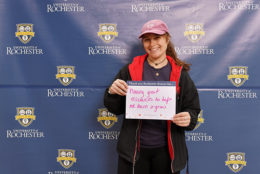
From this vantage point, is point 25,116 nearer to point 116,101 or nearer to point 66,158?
point 66,158

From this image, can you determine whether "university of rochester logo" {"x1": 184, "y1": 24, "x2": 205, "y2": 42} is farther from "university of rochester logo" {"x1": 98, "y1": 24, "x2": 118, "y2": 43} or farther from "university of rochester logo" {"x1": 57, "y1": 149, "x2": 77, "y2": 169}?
"university of rochester logo" {"x1": 57, "y1": 149, "x2": 77, "y2": 169}

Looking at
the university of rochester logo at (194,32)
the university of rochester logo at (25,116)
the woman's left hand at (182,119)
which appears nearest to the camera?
the woman's left hand at (182,119)

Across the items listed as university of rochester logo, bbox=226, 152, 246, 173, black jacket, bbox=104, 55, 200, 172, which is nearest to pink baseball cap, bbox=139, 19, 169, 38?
black jacket, bbox=104, 55, 200, 172

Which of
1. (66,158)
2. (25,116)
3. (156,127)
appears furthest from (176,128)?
(25,116)

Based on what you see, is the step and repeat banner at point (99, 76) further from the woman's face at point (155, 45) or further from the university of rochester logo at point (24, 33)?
the woman's face at point (155, 45)

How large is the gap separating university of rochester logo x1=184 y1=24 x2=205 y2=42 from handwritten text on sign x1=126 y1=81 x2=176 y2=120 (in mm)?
597

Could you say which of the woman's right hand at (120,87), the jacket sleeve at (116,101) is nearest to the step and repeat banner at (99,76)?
the jacket sleeve at (116,101)

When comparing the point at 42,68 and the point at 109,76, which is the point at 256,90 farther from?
the point at 42,68

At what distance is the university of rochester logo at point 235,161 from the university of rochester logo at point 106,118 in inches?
34.6

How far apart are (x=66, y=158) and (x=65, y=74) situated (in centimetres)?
64

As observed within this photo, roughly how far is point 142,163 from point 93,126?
22.8 inches

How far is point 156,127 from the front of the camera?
0.92 m

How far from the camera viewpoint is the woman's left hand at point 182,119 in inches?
33.1

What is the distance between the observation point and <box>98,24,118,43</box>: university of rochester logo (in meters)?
1.30
